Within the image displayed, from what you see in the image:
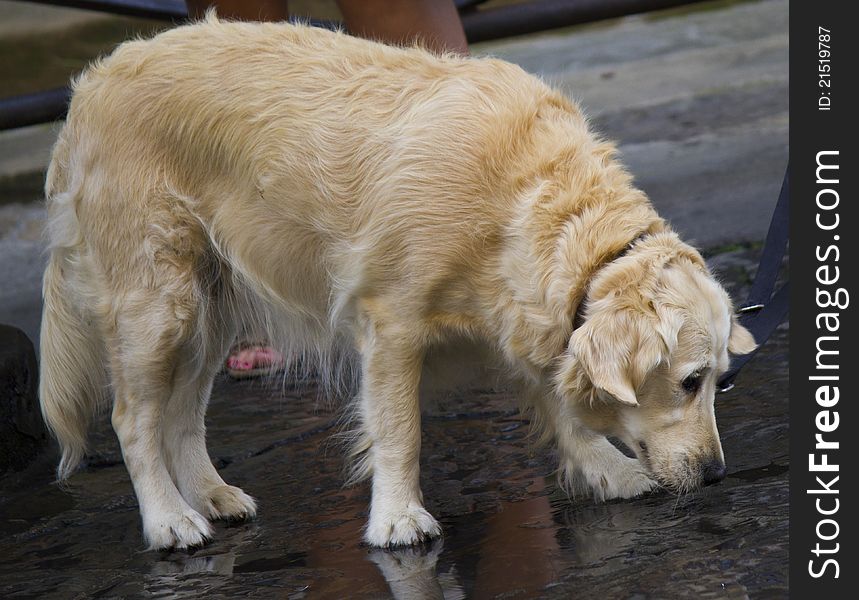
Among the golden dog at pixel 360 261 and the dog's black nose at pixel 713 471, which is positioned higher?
the golden dog at pixel 360 261

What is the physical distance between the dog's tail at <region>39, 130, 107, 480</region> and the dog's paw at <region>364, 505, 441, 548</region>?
4.02ft

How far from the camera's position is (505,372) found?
3.97 m

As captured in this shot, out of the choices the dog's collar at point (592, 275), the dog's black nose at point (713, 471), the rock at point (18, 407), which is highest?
the dog's collar at point (592, 275)

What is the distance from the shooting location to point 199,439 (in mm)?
4344

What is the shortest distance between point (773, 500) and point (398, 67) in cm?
175

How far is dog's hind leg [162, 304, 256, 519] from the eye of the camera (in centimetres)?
416

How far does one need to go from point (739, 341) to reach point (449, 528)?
104cm

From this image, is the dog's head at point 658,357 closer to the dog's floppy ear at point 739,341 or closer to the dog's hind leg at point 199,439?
the dog's floppy ear at point 739,341

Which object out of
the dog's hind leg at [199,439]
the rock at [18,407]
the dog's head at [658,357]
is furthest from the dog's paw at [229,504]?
the dog's head at [658,357]

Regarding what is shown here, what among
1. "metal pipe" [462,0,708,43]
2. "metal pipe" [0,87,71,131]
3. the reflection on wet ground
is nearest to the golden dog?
the reflection on wet ground

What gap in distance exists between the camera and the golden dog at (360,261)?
3.53 m

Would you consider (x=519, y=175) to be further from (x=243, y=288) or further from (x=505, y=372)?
(x=243, y=288)

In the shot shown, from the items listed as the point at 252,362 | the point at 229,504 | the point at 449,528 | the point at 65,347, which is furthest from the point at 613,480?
the point at 252,362

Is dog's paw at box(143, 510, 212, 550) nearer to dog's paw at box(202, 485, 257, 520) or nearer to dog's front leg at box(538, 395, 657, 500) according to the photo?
dog's paw at box(202, 485, 257, 520)
